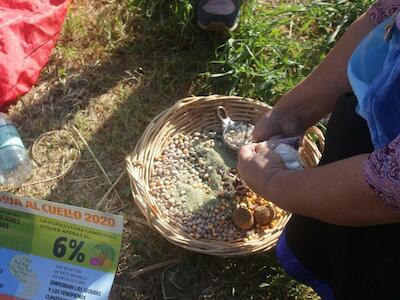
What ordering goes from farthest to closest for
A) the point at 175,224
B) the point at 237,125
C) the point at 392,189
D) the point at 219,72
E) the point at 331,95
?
the point at 219,72 < the point at 237,125 < the point at 175,224 < the point at 331,95 < the point at 392,189

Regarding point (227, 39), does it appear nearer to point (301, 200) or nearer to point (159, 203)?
point (159, 203)

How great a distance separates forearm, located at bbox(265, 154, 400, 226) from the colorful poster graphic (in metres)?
0.50

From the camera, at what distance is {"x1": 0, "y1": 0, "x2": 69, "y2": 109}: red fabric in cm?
197

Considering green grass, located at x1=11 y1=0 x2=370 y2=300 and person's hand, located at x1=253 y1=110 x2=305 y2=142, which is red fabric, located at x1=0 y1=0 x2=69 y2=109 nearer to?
green grass, located at x1=11 y1=0 x2=370 y2=300

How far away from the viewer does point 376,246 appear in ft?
4.08

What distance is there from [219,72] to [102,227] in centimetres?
81

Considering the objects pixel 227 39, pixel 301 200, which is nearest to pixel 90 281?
pixel 301 200

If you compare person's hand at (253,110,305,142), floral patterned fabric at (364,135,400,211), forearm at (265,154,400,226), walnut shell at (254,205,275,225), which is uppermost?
floral patterned fabric at (364,135,400,211)

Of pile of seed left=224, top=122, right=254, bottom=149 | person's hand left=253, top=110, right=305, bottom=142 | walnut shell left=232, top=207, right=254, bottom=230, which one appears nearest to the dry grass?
walnut shell left=232, top=207, right=254, bottom=230

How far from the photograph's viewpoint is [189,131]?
6.40 feet

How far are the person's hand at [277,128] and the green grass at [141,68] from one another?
1.53 feet

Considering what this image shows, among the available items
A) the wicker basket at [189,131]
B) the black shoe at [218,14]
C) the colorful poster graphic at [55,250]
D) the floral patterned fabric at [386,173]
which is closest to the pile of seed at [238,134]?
the wicker basket at [189,131]

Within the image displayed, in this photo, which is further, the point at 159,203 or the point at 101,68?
the point at 101,68

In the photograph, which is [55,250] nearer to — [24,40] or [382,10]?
[24,40]
